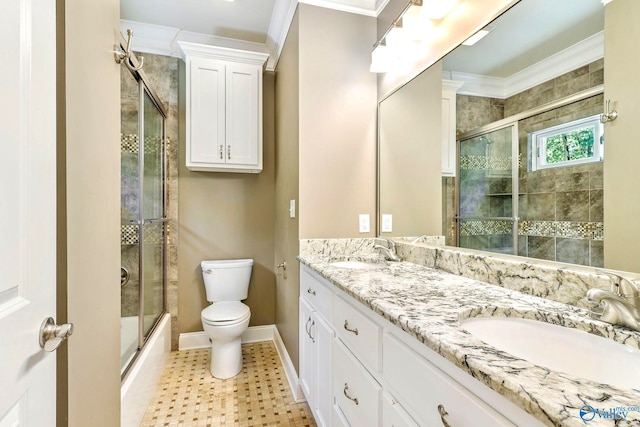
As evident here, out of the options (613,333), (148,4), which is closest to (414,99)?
(613,333)

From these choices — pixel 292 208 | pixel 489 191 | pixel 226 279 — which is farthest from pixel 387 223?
pixel 226 279

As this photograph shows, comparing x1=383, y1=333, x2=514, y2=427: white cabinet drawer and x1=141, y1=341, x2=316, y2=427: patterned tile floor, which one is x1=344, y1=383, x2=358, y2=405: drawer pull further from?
x1=141, y1=341, x2=316, y2=427: patterned tile floor

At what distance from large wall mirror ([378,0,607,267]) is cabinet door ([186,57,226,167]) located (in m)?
1.74

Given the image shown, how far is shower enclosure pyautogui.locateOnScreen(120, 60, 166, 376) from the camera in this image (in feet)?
6.18

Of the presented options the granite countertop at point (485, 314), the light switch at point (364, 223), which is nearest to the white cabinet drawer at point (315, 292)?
the granite countertop at point (485, 314)

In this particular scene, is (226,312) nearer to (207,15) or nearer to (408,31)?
(408,31)

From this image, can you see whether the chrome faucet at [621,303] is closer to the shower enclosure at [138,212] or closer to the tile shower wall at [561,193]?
the tile shower wall at [561,193]

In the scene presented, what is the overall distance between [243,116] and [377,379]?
2252mm

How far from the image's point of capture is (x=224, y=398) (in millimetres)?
1901

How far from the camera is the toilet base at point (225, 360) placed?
2.14 m

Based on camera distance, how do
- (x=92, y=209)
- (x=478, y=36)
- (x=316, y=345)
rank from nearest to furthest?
→ (x=92, y=209), (x=478, y=36), (x=316, y=345)

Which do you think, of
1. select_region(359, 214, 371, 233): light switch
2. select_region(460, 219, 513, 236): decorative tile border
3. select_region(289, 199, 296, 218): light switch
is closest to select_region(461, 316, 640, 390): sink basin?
select_region(460, 219, 513, 236): decorative tile border

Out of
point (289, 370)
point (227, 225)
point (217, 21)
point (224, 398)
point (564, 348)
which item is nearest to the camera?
point (564, 348)
